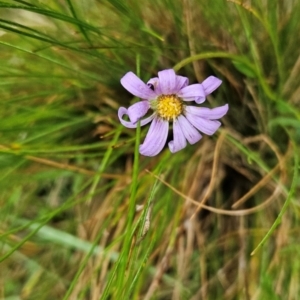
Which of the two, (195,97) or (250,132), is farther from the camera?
(250,132)

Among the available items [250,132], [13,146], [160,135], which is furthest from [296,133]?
[13,146]

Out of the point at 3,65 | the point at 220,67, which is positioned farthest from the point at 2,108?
the point at 220,67

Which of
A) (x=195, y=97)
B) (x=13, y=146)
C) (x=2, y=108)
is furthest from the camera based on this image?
(x=2, y=108)

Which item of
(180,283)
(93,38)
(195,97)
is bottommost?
(180,283)

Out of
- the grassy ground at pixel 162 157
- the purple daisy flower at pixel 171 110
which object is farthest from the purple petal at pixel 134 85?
the grassy ground at pixel 162 157

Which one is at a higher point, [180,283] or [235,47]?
[235,47]

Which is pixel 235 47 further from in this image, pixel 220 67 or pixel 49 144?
pixel 49 144

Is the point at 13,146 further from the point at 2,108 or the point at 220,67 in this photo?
the point at 220,67

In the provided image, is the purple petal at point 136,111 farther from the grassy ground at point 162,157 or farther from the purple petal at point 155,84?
the grassy ground at point 162,157

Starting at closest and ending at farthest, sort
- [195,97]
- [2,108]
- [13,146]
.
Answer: [195,97] < [13,146] < [2,108]
